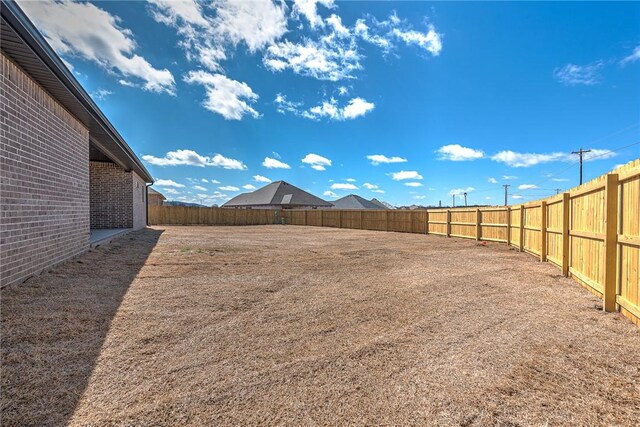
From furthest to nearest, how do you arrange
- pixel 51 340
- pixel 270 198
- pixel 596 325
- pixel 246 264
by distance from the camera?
pixel 270 198 → pixel 246 264 → pixel 596 325 → pixel 51 340

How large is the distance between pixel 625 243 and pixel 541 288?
1897mm

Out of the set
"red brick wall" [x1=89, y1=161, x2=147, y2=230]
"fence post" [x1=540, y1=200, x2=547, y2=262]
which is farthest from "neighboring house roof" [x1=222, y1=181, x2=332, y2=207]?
"fence post" [x1=540, y1=200, x2=547, y2=262]

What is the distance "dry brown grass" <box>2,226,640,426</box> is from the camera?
81.5 inches

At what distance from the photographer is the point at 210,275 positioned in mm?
6238

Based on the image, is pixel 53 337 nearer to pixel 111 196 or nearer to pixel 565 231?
pixel 565 231

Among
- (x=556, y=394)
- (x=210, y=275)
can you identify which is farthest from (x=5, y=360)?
(x=556, y=394)

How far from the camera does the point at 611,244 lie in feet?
13.5

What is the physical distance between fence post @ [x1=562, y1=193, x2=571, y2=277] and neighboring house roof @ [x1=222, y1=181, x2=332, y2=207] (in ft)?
110

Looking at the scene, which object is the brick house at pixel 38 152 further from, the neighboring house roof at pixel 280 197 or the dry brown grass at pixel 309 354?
the neighboring house roof at pixel 280 197

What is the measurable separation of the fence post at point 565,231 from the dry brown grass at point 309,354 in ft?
3.73

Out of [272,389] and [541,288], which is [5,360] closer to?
[272,389]

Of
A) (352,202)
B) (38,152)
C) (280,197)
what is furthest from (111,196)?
(352,202)

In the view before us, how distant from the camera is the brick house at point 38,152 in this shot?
13.5ft

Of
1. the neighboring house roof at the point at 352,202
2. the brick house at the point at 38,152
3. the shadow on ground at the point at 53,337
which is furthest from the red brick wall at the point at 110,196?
the neighboring house roof at the point at 352,202
